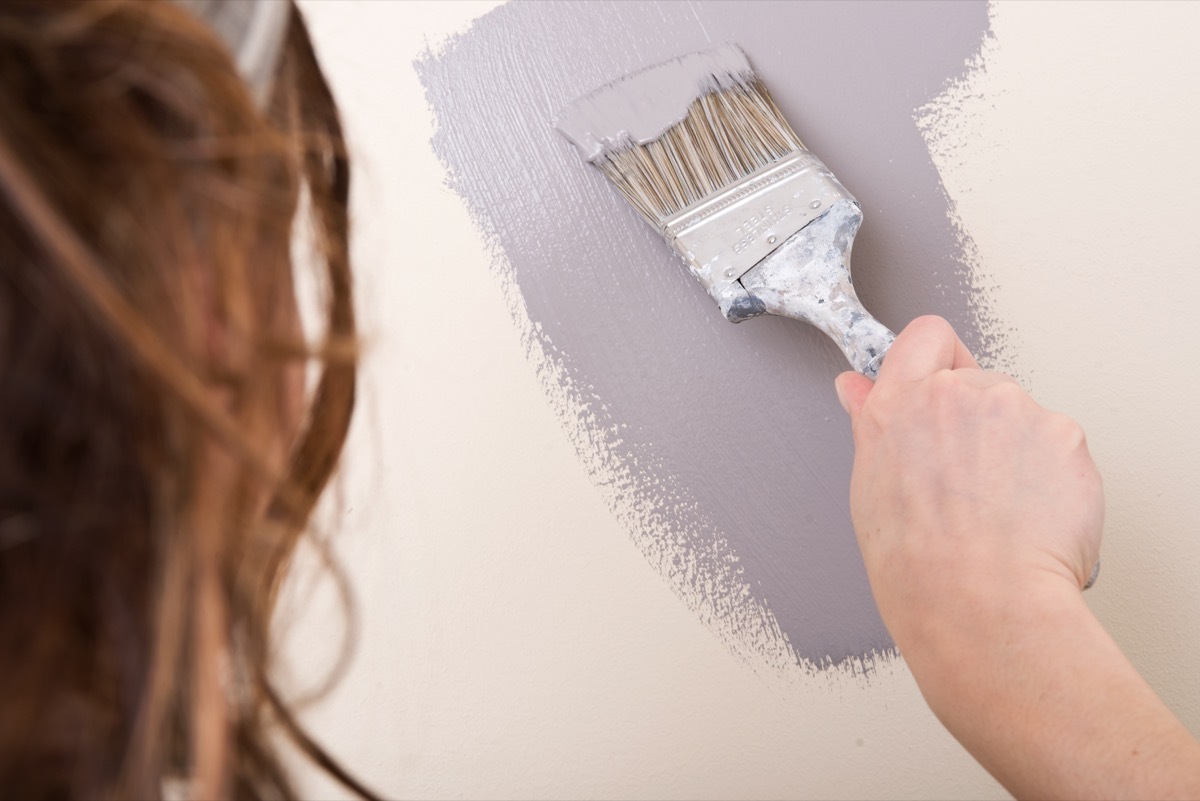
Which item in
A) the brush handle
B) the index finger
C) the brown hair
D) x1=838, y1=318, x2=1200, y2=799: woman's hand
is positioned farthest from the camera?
the brush handle

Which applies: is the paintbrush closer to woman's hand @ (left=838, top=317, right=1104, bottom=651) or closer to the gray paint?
the gray paint

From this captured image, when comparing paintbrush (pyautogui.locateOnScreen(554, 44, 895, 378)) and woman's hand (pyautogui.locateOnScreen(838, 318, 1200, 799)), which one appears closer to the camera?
woman's hand (pyautogui.locateOnScreen(838, 318, 1200, 799))

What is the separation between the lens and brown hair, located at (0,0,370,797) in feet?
1.12

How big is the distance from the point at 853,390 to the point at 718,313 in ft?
0.74

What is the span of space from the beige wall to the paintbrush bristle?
191mm

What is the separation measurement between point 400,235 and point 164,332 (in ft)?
2.44

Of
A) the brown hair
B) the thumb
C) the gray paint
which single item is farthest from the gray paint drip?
the brown hair

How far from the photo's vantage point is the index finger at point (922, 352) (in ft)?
2.66

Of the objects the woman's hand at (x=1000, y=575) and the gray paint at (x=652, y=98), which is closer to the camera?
the woman's hand at (x=1000, y=575)

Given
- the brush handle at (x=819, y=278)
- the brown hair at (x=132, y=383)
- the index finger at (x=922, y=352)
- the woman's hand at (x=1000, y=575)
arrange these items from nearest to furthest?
1. the brown hair at (x=132, y=383)
2. the woman's hand at (x=1000, y=575)
3. the index finger at (x=922, y=352)
4. the brush handle at (x=819, y=278)

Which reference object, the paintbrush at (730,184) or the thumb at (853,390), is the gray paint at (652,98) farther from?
the thumb at (853,390)

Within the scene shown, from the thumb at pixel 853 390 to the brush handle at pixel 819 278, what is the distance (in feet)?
0.17

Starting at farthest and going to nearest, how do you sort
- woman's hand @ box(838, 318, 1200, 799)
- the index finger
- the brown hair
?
the index finger, woman's hand @ box(838, 318, 1200, 799), the brown hair

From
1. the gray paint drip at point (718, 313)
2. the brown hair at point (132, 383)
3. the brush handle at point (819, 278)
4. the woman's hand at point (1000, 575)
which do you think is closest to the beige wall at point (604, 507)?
the gray paint drip at point (718, 313)
